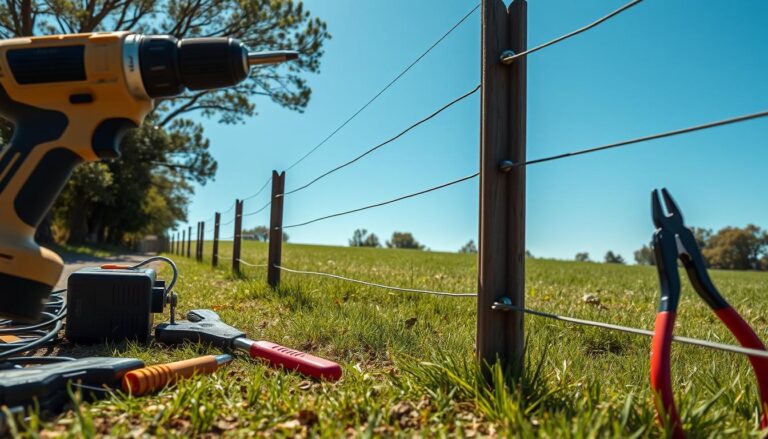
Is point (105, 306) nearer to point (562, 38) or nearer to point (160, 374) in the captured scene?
point (160, 374)

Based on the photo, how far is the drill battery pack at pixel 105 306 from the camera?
7.88ft

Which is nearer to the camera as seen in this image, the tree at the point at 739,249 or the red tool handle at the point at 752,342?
the red tool handle at the point at 752,342

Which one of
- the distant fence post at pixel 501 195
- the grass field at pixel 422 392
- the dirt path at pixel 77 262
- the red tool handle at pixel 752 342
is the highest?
the distant fence post at pixel 501 195

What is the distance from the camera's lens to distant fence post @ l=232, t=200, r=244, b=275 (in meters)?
7.16

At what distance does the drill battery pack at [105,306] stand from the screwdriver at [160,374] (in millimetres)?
807

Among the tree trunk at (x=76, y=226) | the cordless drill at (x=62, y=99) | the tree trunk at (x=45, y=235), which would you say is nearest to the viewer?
the cordless drill at (x=62, y=99)

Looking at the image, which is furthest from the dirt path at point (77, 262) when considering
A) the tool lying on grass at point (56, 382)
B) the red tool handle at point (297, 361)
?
the tool lying on grass at point (56, 382)

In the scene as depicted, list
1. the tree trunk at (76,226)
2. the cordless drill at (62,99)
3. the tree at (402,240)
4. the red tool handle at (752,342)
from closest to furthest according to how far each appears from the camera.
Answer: the red tool handle at (752,342)
the cordless drill at (62,99)
the tree trunk at (76,226)
the tree at (402,240)

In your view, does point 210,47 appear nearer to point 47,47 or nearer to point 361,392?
point 47,47

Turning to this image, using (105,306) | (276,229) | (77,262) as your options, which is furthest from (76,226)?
(105,306)

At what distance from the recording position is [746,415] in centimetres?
149

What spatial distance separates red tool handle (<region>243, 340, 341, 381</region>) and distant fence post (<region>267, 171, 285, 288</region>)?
105 inches

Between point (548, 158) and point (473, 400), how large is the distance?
85 centimetres

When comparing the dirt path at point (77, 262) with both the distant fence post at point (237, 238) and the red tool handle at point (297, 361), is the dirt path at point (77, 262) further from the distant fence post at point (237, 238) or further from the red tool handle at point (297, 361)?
the red tool handle at point (297, 361)
